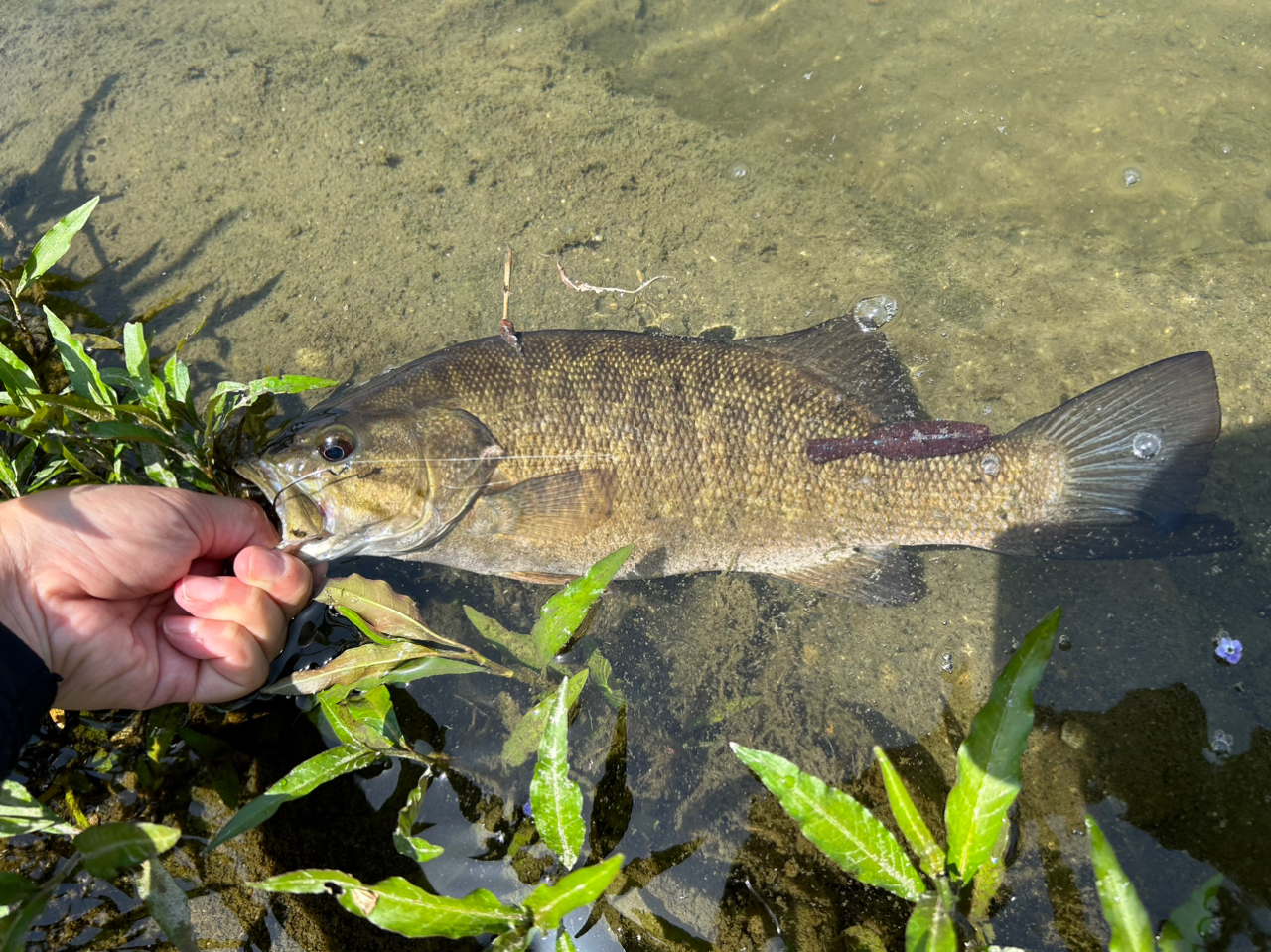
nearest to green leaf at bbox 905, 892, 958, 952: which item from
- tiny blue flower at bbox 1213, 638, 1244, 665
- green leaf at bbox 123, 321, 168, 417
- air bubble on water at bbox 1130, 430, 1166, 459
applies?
tiny blue flower at bbox 1213, 638, 1244, 665

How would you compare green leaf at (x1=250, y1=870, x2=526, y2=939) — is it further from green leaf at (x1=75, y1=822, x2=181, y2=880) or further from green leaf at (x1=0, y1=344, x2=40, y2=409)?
green leaf at (x1=0, y1=344, x2=40, y2=409)

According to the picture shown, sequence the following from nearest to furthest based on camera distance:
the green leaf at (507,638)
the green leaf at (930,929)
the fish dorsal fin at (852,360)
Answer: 1. the green leaf at (930,929)
2. the green leaf at (507,638)
3. the fish dorsal fin at (852,360)

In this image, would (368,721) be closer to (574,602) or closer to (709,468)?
(574,602)

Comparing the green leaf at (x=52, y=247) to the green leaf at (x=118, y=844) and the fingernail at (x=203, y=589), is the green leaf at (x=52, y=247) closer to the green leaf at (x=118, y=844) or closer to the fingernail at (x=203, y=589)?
the fingernail at (x=203, y=589)

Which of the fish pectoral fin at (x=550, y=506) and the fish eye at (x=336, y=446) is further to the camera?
the fish pectoral fin at (x=550, y=506)

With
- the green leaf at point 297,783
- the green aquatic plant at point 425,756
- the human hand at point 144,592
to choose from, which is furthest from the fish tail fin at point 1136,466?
the human hand at point 144,592

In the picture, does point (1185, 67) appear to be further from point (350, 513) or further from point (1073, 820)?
point (350, 513)
